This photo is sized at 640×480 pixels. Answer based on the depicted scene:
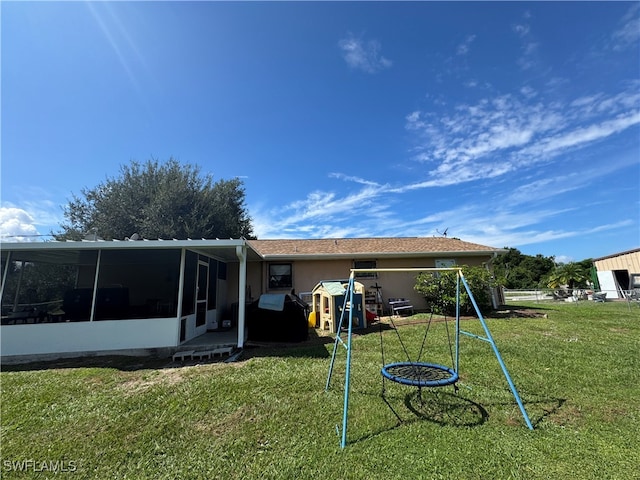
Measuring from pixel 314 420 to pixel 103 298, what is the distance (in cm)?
603

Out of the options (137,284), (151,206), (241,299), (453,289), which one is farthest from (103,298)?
(151,206)

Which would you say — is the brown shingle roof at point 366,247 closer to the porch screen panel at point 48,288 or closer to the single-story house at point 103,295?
the single-story house at point 103,295

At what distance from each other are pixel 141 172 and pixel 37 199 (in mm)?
5005

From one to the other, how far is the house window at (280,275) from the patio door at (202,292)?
334 centimetres

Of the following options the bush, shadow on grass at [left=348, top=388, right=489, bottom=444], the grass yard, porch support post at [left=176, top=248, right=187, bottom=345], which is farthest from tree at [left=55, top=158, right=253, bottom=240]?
shadow on grass at [left=348, top=388, right=489, bottom=444]

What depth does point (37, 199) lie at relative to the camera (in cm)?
1444

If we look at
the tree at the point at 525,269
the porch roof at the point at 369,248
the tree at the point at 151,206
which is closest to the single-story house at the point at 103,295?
the porch roof at the point at 369,248

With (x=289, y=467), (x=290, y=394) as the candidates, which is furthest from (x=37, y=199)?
(x=289, y=467)

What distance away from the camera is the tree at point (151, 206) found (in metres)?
16.0

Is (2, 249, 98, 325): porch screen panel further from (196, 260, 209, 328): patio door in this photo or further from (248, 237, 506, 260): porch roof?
(248, 237, 506, 260): porch roof

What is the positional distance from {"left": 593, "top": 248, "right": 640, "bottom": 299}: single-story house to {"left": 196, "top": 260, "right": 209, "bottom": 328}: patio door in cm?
2516

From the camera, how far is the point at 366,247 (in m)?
13.0

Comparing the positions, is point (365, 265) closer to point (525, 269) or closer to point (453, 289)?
point (453, 289)

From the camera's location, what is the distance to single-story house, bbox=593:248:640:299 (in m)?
19.1
